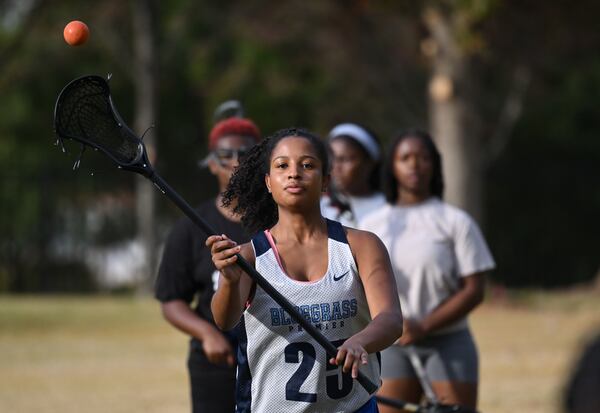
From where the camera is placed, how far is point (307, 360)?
4508mm

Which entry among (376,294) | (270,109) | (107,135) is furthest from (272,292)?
(270,109)

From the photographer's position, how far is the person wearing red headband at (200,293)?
5.91 meters

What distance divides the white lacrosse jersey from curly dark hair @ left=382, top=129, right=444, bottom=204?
7.49 feet

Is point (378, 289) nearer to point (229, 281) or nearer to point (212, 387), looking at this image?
A: point (229, 281)

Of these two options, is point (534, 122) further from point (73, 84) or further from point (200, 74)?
point (73, 84)

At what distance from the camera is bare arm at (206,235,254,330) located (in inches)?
166

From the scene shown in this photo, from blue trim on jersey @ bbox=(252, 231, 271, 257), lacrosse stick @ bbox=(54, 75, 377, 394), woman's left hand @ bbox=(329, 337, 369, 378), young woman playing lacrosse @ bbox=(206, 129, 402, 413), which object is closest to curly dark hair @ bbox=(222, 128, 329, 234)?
young woman playing lacrosse @ bbox=(206, 129, 402, 413)

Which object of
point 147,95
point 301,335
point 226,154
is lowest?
point 301,335

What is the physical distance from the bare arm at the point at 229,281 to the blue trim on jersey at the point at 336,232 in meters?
0.32

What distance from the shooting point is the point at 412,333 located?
6.34 metres

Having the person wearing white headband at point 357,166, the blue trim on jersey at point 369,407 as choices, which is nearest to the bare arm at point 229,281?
the blue trim on jersey at point 369,407

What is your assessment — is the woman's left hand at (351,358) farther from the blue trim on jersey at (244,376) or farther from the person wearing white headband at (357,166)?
the person wearing white headband at (357,166)

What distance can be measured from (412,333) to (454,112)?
13246 millimetres

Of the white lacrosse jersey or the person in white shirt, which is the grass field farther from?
the white lacrosse jersey
